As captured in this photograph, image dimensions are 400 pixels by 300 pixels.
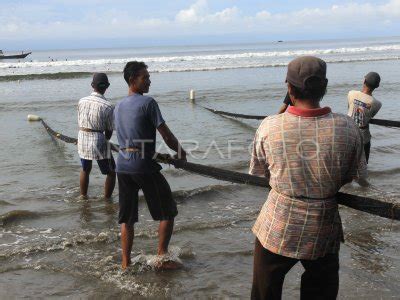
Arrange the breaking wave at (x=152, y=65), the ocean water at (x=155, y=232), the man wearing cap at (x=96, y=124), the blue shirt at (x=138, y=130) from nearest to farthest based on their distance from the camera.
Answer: the blue shirt at (x=138, y=130)
the ocean water at (x=155, y=232)
the man wearing cap at (x=96, y=124)
the breaking wave at (x=152, y=65)

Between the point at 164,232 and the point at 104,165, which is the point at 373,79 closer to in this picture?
the point at 164,232

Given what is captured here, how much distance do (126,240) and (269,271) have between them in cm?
192

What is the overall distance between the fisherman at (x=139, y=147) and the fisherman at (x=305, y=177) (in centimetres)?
147

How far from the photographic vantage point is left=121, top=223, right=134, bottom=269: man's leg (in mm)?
3990

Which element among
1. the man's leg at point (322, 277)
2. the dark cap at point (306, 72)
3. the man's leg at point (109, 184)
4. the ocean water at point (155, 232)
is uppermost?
the dark cap at point (306, 72)

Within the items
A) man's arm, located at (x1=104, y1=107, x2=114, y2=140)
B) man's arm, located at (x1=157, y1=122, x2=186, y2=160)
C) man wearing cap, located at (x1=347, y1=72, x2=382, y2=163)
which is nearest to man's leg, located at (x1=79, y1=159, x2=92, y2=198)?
man's arm, located at (x1=104, y1=107, x2=114, y2=140)

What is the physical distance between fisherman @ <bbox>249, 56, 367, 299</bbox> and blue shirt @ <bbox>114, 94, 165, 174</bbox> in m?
1.46

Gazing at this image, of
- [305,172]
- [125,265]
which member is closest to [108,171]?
[125,265]

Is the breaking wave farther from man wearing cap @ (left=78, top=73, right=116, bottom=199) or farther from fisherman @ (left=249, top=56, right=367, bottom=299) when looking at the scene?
fisherman @ (left=249, top=56, right=367, bottom=299)

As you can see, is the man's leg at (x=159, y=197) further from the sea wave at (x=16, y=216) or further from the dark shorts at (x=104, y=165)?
the sea wave at (x=16, y=216)

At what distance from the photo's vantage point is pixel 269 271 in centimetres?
243

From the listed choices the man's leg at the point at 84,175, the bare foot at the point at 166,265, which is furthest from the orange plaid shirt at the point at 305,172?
the man's leg at the point at 84,175

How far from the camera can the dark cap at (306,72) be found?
217 centimetres

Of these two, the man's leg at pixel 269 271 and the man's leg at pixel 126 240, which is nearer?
the man's leg at pixel 269 271
